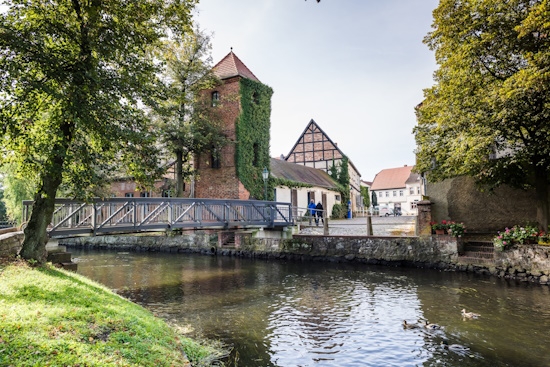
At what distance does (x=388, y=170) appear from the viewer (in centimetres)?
6688

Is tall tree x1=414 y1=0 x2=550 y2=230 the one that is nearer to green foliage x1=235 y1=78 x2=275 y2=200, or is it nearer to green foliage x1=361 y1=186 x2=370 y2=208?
green foliage x1=235 y1=78 x2=275 y2=200

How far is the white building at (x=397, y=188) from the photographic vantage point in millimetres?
56759

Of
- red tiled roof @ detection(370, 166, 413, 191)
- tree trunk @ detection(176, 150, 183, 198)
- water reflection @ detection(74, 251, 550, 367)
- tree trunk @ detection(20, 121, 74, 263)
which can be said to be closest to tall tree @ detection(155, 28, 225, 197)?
tree trunk @ detection(176, 150, 183, 198)

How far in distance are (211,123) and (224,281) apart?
41.0 ft

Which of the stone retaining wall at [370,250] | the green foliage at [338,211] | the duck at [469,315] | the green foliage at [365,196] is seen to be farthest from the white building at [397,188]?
the duck at [469,315]

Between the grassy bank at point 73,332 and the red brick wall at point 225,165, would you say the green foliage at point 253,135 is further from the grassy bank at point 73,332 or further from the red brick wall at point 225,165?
the grassy bank at point 73,332

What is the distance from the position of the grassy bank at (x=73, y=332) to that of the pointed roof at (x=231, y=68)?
19820mm

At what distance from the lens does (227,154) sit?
76.4 ft

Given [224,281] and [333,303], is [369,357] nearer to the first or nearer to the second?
[333,303]

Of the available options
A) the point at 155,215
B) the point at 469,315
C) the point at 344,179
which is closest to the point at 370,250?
the point at 469,315

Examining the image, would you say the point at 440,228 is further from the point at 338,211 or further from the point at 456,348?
the point at 338,211

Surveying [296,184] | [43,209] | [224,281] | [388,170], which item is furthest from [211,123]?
[388,170]

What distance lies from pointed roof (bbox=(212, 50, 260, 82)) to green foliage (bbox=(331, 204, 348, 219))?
52.4ft

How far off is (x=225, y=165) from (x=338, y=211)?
1645cm
